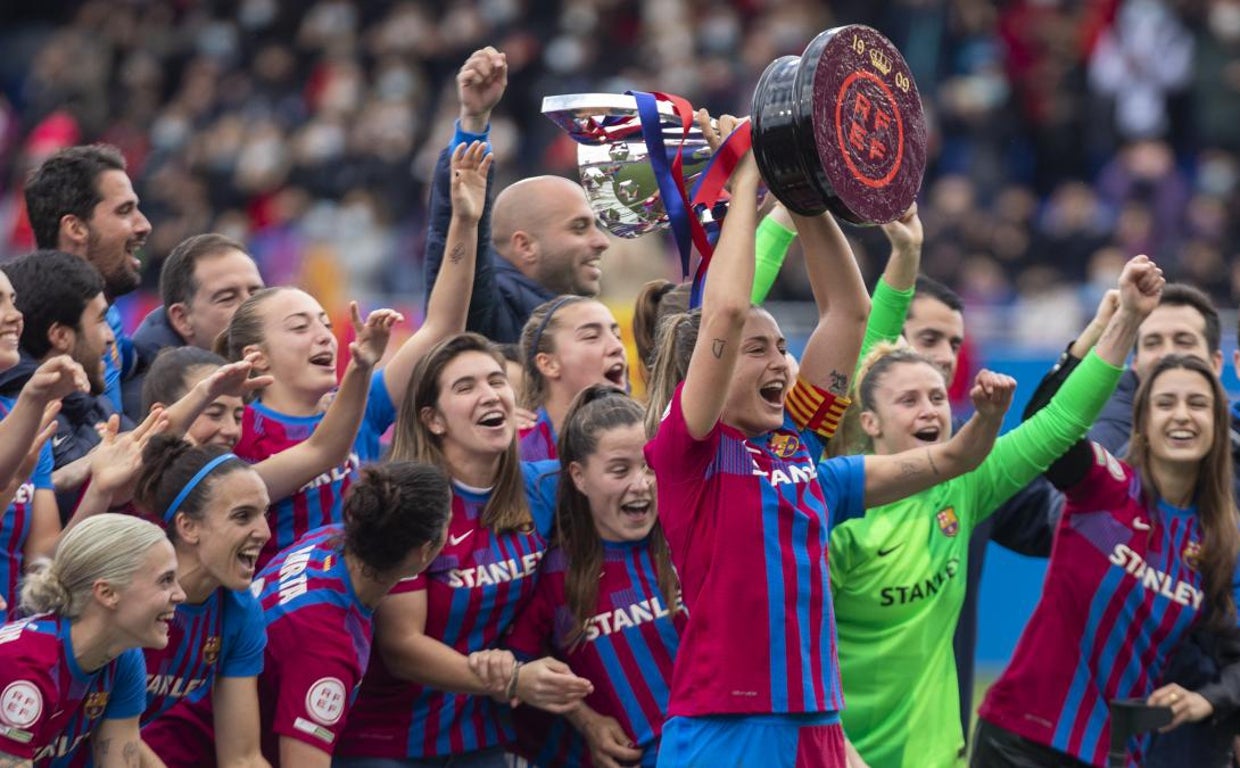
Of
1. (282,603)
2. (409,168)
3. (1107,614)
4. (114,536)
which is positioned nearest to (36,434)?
(114,536)

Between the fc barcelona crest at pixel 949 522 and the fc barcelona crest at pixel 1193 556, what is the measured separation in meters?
0.83

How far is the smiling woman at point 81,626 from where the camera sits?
491cm

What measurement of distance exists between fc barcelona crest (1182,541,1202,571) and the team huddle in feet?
0.03

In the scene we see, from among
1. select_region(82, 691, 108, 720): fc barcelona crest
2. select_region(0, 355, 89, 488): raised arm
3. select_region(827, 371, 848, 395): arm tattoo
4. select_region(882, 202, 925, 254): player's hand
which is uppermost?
select_region(882, 202, 925, 254): player's hand

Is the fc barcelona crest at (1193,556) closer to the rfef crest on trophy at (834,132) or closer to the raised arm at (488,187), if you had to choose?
the rfef crest on trophy at (834,132)

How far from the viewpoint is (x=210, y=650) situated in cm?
539

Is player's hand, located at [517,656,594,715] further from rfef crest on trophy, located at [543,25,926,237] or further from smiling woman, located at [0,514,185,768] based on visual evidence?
rfef crest on trophy, located at [543,25,926,237]

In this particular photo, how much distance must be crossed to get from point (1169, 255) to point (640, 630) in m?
9.85

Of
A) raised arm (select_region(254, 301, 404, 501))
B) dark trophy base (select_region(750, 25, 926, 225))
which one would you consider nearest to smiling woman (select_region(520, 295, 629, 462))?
raised arm (select_region(254, 301, 404, 501))

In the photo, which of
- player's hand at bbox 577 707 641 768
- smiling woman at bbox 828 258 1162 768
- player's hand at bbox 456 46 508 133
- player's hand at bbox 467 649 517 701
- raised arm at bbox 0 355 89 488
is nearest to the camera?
raised arm at bbox 0 355 89 488

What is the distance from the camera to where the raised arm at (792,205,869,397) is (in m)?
5.14

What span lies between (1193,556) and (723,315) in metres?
2.61

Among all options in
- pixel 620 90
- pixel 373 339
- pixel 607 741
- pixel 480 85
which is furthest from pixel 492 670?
pixel 620 90

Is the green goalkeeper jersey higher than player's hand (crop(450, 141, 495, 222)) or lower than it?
lower
